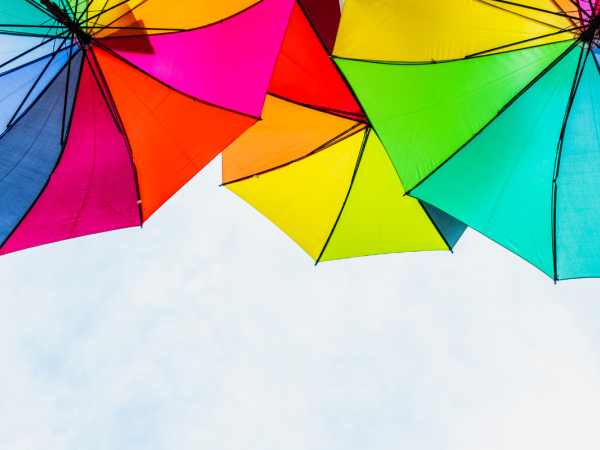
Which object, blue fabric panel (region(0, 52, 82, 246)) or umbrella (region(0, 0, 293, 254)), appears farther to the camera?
blue fabric panel (region(0, 52, 82, 246))

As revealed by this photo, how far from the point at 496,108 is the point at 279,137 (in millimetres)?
2791

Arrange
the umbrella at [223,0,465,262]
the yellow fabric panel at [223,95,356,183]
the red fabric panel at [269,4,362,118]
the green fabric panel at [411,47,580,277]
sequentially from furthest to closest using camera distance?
the yellow fabric panel at [223,95,356,183] < the umbrella at [223,0,465,262] < the red fabric panel at [269,4,362,118] < the green fabric panel at [411,47,580,277]

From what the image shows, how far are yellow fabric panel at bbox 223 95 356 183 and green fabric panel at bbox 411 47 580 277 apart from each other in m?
1.73

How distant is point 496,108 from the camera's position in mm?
4867

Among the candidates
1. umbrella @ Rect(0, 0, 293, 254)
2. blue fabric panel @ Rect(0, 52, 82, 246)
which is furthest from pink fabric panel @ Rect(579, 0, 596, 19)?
blue fabric panel @ Rect(0, 52, 82, 246)

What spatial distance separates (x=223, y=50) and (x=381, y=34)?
1.65m

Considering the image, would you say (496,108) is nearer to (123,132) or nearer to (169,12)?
(169,12)

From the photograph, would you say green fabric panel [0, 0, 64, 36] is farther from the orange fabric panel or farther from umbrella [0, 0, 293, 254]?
the orange fabric panel

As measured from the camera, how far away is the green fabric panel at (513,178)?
4.84 meters

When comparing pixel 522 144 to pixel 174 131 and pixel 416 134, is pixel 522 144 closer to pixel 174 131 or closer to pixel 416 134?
pixel 416 134

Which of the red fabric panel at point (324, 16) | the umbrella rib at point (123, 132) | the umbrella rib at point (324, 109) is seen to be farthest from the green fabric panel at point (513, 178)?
the umbrella rib at point (123, 132)

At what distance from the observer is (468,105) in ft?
16.0

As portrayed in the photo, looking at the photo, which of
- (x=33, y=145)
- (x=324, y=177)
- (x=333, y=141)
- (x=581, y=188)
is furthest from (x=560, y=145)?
(x=33, y=145)

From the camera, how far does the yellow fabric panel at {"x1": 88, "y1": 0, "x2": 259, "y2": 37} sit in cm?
495
